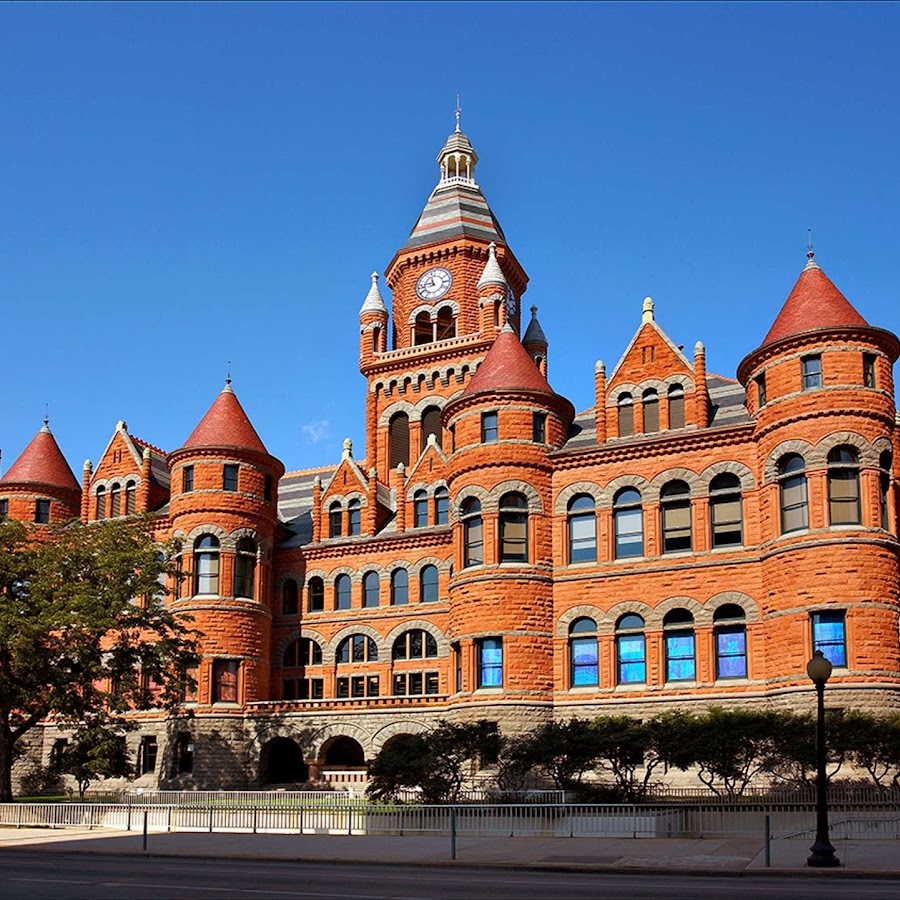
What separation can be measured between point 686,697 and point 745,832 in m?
12.3

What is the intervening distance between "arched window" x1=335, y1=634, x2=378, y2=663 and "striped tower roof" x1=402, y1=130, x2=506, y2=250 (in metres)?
26.5

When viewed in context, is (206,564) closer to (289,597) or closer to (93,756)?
(289,597)

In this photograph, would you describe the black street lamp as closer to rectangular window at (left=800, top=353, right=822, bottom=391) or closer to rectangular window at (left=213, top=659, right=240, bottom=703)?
rectangular window at (left=800, top=353, right=822, bottom=391)

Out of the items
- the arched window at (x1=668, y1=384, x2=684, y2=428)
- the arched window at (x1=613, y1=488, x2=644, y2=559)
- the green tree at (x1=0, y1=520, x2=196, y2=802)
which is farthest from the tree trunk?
the arched window at (x1=668, y1=384, x2=684, y2=428)

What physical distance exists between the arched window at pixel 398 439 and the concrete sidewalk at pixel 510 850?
114 ft

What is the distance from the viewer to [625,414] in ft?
145

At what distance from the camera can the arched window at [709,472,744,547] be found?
4097 centimetres

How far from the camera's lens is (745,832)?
27.7m

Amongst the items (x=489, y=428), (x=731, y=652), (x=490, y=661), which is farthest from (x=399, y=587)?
(x=731, y=652)

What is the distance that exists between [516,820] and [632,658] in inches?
552

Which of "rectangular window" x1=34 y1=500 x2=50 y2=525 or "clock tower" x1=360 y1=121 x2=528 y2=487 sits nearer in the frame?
"rectangular window" x1=34 y1=500 x2=50 y2=525

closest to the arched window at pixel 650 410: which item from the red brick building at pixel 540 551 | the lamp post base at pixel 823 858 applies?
the red brick building at pixel 540 551

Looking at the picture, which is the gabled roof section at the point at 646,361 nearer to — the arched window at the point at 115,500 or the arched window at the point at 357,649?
the arched window at the point at 357,649

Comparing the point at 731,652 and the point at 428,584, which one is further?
the point at 428,584
